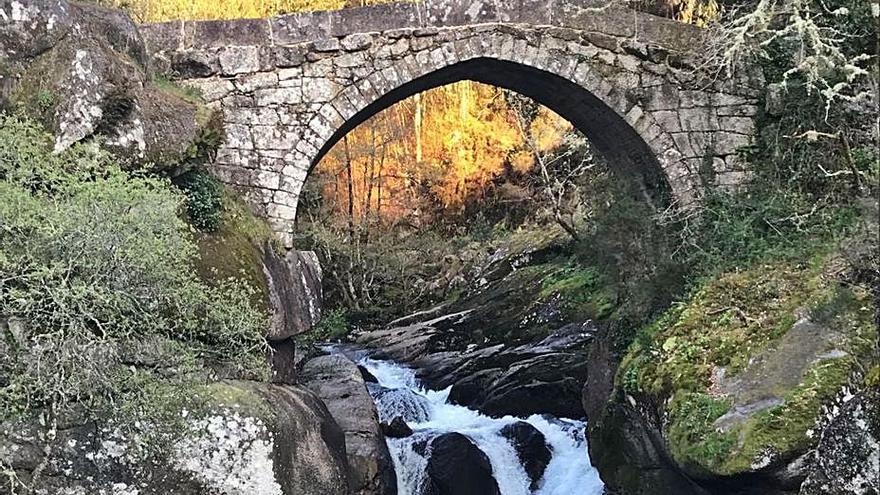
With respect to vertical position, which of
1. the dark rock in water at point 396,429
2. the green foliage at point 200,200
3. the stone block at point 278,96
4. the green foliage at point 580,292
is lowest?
the dark rock in water at point 396,429

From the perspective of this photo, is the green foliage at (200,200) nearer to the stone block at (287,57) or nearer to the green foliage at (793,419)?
the stone block at (287,57)

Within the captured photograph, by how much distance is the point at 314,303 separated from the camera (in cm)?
755

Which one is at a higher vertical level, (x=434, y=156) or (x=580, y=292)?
(x=434, y=156)

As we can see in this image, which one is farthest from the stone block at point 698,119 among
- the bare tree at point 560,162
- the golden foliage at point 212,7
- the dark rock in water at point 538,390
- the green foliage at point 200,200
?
the golden foliage at point 212,7

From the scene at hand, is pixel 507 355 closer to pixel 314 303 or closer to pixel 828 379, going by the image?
pixel 314 303

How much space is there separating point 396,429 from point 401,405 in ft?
3.26

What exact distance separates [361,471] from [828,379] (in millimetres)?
3946

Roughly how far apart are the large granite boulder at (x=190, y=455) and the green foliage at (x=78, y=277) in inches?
8.1

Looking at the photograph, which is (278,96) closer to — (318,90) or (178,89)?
(318,90)

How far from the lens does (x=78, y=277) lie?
477 cm

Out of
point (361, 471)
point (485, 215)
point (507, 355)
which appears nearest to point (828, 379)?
point (361, 471)

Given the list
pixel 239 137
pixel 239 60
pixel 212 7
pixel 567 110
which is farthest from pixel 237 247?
pixel 212 7

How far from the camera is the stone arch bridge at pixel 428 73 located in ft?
24.9

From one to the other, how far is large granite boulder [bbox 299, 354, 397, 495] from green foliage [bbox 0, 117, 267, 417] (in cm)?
218
